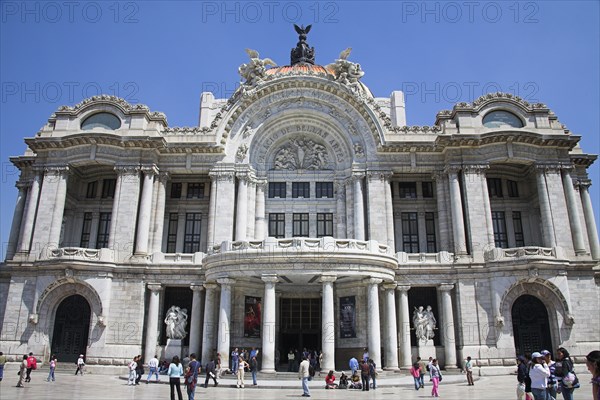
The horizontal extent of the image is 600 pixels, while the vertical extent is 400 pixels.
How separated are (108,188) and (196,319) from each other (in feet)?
52.5

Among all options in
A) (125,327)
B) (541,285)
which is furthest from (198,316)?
(541,285)

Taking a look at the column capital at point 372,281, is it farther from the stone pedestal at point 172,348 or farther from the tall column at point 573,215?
the tall column at point 573,215

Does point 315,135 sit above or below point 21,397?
above

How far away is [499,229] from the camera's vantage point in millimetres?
41406

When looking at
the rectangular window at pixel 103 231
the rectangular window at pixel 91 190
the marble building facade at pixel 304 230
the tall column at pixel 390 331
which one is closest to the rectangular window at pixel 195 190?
the marble building facade at pixel 304 230

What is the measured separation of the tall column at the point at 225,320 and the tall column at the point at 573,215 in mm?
27198

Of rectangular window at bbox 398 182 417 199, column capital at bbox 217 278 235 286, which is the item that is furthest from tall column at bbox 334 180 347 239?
column capital at bbox 217 278 235 286

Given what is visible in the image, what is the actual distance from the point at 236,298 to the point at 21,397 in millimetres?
18664

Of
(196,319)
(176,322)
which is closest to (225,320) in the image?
(196,319)

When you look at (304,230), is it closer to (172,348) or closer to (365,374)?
(172,348)

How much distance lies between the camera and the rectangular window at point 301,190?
43156 millimetres

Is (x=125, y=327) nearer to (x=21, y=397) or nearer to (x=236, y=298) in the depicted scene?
(x=236, y=298)

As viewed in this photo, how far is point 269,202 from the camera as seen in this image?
4291 cm

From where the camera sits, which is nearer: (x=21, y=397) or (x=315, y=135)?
(x=21, y=397)
